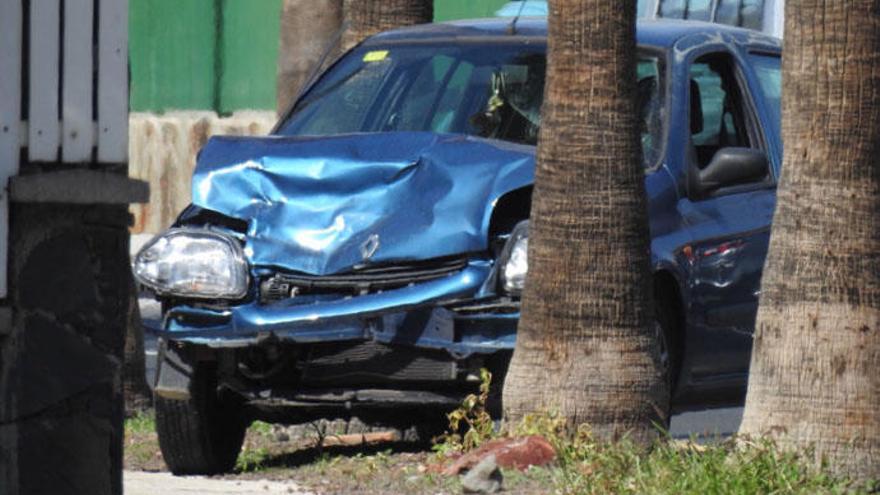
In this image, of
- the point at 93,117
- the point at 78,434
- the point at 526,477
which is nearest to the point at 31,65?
the point at 93,117

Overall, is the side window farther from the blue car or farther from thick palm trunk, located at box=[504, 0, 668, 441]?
thick palm trunk, located at box=[504, 0, 668, 441]

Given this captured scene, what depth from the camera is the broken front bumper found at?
8.79 meters

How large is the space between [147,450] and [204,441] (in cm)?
140

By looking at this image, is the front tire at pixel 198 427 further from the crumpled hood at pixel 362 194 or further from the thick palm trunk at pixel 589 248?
the thick palm trunk at pixel 589 248

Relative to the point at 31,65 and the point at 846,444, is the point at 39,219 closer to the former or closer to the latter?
the point at 31,65

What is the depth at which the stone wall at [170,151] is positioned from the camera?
22766 mm

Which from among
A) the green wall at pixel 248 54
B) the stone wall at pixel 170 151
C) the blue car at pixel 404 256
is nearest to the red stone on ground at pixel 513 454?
the blue car at pixel 404 256

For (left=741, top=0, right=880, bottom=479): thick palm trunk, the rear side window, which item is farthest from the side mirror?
(left=741, top=0, right=880, bottom=479): thick palm trunk

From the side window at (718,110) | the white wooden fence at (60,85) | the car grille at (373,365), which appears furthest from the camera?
the side window at (718,110)

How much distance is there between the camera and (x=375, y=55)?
1047 cm

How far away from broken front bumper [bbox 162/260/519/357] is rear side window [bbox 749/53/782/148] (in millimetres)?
2162

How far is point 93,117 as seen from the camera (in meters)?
6.13

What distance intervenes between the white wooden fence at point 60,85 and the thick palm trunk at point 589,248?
108 inches

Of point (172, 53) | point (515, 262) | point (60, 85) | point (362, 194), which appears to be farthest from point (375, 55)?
point (172, 53)
